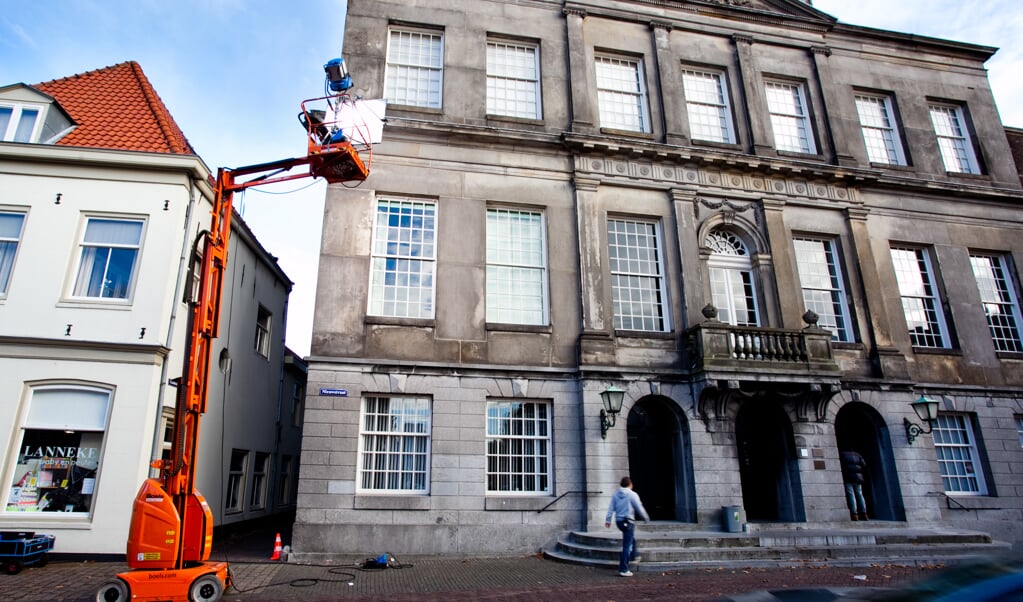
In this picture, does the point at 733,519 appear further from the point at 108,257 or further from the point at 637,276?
the point at 108,257

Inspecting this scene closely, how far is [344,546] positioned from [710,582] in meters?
7.55

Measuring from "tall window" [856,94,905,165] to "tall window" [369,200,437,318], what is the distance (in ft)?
48.6

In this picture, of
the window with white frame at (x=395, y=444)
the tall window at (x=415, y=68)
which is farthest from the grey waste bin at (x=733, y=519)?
the tall window at (x=415, y=68)

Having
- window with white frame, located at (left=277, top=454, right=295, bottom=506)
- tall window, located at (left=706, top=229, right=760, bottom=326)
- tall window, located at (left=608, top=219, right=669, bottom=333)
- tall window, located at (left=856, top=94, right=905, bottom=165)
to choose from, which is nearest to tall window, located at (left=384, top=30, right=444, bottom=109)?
tall window, located at (left=608, top=219, right=669, bottom=333)

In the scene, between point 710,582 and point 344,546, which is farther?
point 344,546

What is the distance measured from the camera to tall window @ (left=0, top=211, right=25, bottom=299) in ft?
42.0

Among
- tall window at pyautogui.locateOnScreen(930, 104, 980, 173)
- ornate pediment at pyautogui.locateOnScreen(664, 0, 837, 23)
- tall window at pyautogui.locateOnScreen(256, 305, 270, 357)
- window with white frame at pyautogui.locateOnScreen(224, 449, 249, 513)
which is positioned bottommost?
window with white frame at pyautogui.locateOnScreen(224, 449, 249, 513)

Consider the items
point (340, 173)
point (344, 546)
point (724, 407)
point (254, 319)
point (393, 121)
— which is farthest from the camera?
point (254, 319)

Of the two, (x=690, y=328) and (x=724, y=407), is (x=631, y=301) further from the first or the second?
(x=724, y=407)

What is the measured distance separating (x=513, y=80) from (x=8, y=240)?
13358 mm

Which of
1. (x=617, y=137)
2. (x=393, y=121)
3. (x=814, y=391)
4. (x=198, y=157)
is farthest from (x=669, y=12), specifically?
(x=198, y=157)

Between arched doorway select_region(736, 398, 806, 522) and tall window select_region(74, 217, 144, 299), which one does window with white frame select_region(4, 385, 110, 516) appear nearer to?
tall window select_region(74, 217, 144, 299)

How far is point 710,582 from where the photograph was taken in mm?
10047

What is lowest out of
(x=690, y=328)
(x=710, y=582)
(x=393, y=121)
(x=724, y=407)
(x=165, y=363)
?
(x=710, y=582)
